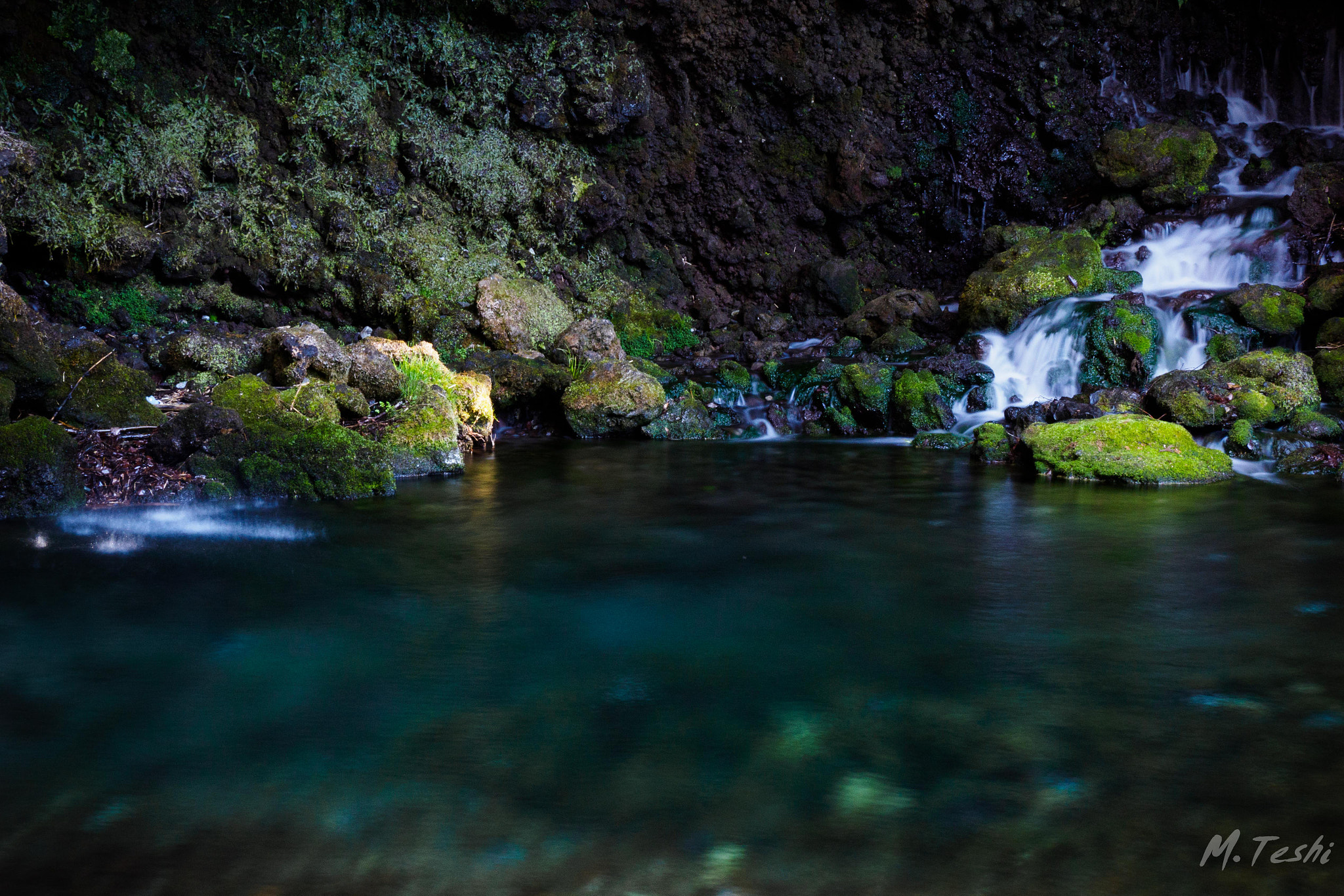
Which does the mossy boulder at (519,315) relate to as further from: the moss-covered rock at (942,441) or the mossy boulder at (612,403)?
the moss-covered rock at (942,441)

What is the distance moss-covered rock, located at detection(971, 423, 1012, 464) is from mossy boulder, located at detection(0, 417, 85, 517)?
8230mm

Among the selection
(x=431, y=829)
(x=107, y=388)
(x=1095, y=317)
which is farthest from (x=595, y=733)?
(x=1095, y=317)

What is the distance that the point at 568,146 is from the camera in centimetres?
1694

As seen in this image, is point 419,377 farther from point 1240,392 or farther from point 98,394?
point 1240,392

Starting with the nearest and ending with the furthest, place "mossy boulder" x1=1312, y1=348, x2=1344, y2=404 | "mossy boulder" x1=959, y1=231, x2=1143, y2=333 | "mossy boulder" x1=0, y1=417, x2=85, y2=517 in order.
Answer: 1. "mossy boulder" x1=0, y1=417, x2=85, y2=517
2. "mossy boulder" x1=1312, y1=348, x2=1344, y2=404
3. "mossy boulder" x1=959, y1=231, x2=1143, y2=333

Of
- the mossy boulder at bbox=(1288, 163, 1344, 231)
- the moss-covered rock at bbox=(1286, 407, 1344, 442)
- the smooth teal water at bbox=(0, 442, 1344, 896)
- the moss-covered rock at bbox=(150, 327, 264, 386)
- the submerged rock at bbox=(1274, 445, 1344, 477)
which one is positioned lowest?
the smooth teal water at bbox=(0, 442, 1344, 896)

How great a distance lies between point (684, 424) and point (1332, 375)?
7477mm

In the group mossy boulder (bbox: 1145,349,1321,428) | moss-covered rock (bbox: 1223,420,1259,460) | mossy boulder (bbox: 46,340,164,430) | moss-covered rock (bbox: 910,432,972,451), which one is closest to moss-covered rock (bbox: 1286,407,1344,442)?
mossy boulder (bbox: 1145,349,1321,428)

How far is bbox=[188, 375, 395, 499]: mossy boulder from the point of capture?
24.2ft

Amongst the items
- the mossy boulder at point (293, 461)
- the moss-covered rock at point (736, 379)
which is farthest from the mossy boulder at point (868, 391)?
the mossy boulder at point (293, 461)

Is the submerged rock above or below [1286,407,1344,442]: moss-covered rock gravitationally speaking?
below

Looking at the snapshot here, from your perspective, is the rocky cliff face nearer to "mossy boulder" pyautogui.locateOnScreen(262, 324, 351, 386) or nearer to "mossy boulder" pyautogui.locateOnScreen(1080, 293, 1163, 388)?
"mossy boulder" pyautogui.locateOnScreen(262, 324, 351, 386)

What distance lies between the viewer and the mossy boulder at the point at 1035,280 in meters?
13.8

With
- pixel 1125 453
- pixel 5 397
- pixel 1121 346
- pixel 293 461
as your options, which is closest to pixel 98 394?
pixel 5 397
